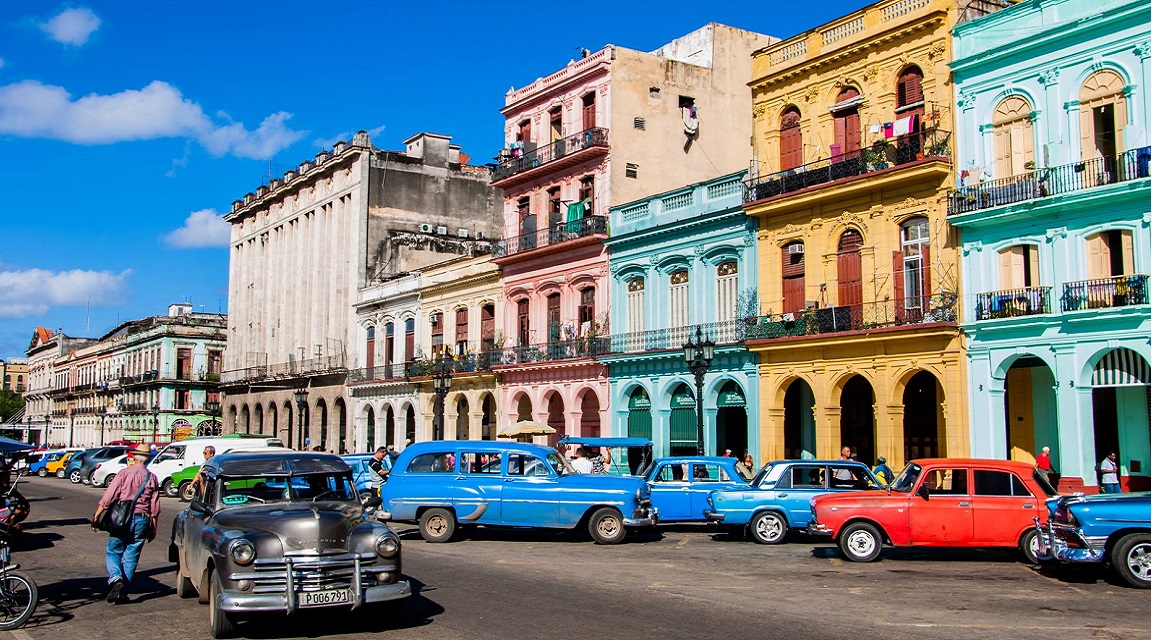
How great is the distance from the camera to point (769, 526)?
19406mm

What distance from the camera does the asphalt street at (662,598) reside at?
10.7 meters

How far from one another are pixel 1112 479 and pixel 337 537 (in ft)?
59.4

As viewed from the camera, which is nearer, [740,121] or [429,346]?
[740,121]

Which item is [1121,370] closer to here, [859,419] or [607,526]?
[859,419]

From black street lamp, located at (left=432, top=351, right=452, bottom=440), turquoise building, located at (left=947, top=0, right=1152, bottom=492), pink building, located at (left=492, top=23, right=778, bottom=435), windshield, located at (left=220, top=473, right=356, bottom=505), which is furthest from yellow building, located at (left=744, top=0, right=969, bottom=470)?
windshield, located at (left=220, top=473, right=356, bottom=505)

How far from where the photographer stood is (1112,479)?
22.5 m

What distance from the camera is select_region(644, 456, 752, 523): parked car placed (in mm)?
21156

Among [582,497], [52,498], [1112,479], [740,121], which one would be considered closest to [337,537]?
[582,497]

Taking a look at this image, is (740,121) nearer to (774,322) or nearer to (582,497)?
(774,322)

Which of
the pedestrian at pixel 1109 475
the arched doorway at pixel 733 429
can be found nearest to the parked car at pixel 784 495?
the pedestrian at pixel 1109 475

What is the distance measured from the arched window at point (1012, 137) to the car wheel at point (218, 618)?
21.1 meters

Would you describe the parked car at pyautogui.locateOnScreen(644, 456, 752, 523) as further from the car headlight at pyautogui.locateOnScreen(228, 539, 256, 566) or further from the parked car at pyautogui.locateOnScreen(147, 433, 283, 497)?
the parked car at pyautogui.locateOnScreen(147, 433, 283, 497)

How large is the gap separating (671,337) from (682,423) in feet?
8.72

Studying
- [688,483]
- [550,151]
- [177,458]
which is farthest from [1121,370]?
[177,458]
